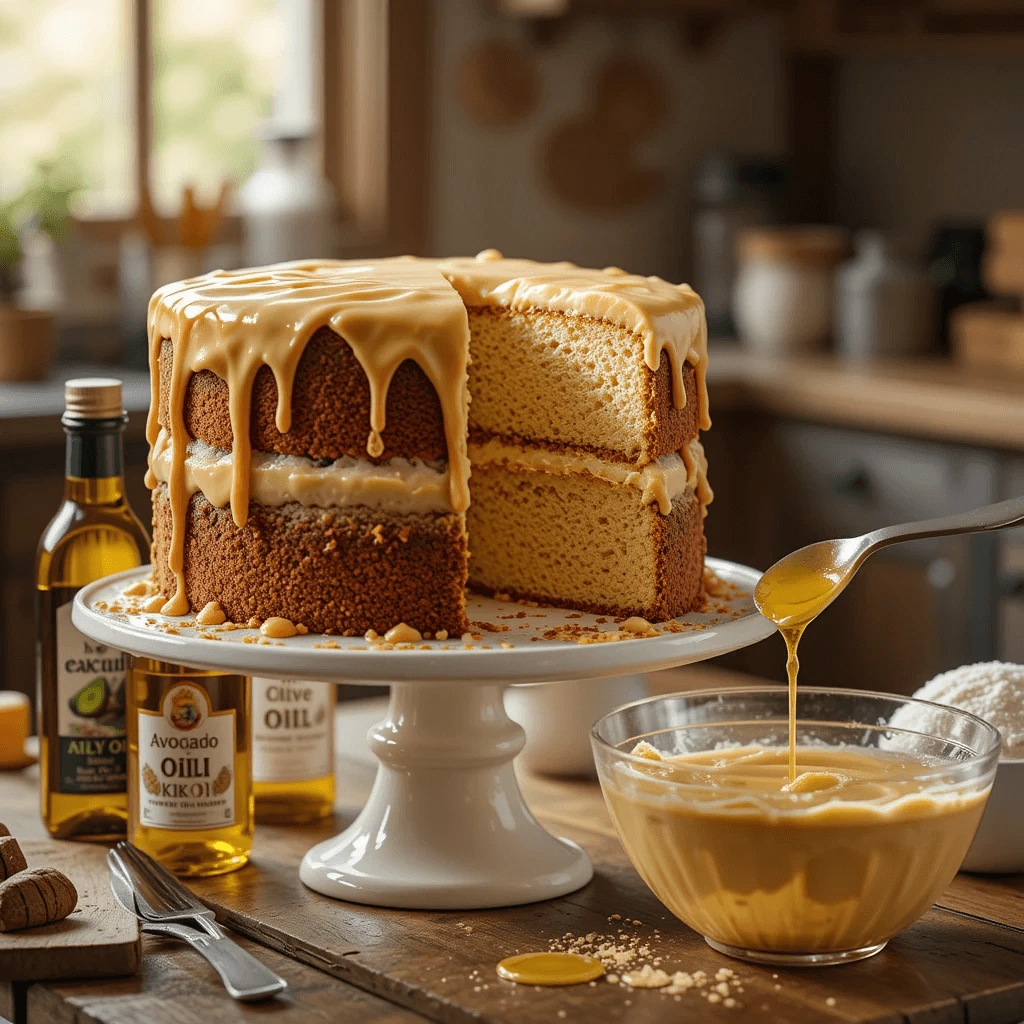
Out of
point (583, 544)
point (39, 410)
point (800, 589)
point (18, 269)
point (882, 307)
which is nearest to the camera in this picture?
point (800, 589)

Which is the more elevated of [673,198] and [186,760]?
[673,198]

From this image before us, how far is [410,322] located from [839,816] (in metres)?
0.51

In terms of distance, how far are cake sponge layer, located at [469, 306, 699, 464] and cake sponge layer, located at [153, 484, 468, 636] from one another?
0.59ft

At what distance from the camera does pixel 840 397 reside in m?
→ 3.10

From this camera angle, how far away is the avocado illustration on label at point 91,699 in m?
1.46

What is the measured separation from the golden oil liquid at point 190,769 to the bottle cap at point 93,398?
0.67 ft

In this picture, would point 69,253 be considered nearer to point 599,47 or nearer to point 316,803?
point 599,47

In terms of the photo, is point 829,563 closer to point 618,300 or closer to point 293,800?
point 618,300

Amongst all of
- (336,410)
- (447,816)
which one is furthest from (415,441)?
(447,816)

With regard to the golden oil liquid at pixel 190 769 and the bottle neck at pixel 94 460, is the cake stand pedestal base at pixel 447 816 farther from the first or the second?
the bottle neck at pixel 94 460

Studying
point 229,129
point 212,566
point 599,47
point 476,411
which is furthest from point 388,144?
point 212,566

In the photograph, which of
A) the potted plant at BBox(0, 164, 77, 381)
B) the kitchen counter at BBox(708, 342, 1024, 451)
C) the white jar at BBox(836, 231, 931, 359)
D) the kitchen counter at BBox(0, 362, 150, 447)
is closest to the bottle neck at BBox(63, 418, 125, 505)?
the kitchen counter at BBox(0, 362, 150, 447)

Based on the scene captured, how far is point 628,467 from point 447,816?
0.34 m

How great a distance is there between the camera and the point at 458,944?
120cm
